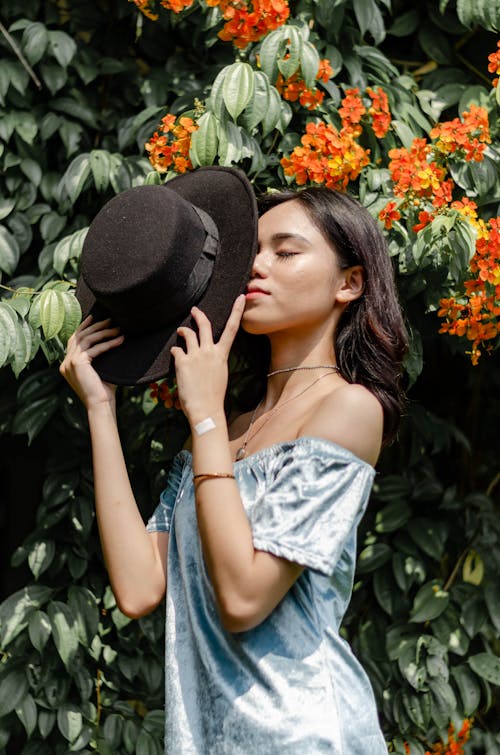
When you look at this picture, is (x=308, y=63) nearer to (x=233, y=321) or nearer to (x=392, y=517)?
(x=233, y=321)

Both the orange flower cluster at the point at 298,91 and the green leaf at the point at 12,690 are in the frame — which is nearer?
the orange flower cluster at the point at 298,91

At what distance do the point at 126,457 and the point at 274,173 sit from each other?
786 mm

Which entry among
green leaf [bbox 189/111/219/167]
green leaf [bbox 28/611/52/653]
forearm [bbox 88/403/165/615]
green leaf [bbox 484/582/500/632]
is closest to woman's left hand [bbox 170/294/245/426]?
forearm [bbox 88/403/165/615]

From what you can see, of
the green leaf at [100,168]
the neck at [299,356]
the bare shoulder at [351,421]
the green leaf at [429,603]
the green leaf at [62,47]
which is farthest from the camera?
the green leaf at [429,603]

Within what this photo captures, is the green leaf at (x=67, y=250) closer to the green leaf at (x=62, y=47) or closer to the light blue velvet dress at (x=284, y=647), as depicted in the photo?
the green leaf at (x=62, y=47)

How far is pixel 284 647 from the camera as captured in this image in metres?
1.62

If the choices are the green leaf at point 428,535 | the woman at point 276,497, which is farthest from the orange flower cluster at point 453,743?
the woman at point 276,497

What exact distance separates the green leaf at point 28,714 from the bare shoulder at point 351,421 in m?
1.24

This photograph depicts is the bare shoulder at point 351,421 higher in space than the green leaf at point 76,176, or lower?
lower

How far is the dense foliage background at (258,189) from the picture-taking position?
7.40 feet

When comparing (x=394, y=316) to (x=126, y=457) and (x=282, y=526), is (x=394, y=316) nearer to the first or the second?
(x=282, y=526)

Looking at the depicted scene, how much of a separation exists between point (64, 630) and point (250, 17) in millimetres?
1436

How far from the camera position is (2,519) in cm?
318

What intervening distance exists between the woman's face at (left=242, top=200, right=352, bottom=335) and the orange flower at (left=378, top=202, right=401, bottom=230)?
0.41 metres
